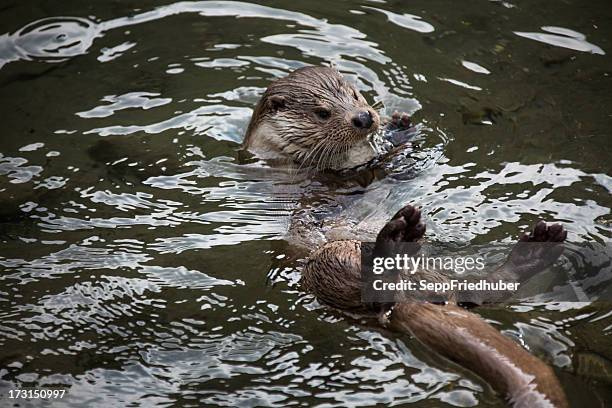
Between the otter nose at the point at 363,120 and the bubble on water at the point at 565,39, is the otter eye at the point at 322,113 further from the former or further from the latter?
the bubble on water at the point at 565,39

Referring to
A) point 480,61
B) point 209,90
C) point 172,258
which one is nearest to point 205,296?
point 172,258

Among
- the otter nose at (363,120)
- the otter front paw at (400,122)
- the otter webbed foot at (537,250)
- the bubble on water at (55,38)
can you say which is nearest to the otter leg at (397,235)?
the otter webbed foot at (537,250)

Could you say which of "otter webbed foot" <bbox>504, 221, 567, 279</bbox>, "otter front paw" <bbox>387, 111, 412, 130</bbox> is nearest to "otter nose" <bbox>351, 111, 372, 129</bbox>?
"otter front paw" <bbox>387, 111, 412, 130</bbox>

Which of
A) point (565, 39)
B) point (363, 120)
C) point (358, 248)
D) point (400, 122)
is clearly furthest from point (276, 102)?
point (565, 39)

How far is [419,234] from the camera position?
10.4ft

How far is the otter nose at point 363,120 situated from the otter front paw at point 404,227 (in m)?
1.52

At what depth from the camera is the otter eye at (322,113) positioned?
15.7 feet

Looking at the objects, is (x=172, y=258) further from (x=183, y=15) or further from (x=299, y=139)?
(x=183, y=15)

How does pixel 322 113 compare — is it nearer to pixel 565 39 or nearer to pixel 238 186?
pixel 238 186

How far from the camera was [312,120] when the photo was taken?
4812 mm

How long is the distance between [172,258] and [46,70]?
2.54 m

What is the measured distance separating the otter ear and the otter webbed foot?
1.90 meters

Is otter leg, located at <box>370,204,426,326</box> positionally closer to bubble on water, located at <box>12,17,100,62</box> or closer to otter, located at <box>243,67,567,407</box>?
otter, located at <box>243,67,567,407</box>

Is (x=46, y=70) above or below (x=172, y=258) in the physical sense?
above
